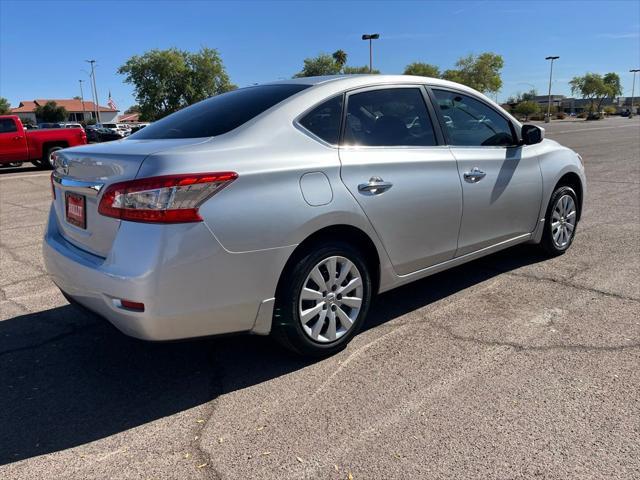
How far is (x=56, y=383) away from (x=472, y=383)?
242 cm

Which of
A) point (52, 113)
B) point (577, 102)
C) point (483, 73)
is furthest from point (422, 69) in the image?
point (577, 102)

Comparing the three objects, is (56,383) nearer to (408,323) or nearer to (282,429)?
(282,429)

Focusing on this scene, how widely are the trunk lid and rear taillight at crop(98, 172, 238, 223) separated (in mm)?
89

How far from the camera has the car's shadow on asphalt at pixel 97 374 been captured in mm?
2723

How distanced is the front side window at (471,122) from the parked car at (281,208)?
0.02 m

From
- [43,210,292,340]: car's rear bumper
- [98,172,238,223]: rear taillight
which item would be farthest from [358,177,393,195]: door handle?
[98,172,238,223]: rear taillight

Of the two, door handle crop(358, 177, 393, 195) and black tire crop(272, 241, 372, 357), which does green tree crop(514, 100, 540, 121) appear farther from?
black tire crop(272, 241, 372, 357)

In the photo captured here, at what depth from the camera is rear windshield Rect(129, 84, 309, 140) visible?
10.6 feet

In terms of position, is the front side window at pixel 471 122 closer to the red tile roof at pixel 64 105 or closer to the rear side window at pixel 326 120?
the rear side window at pixel 326 120

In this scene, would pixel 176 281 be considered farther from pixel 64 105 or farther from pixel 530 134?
pixel 64 105

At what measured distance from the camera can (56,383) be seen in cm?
316

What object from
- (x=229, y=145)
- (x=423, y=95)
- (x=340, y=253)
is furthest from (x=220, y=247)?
(x=423, y=95)

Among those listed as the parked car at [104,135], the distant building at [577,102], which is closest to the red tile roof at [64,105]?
the parked car at [104,135]

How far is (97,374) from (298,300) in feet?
4.36
